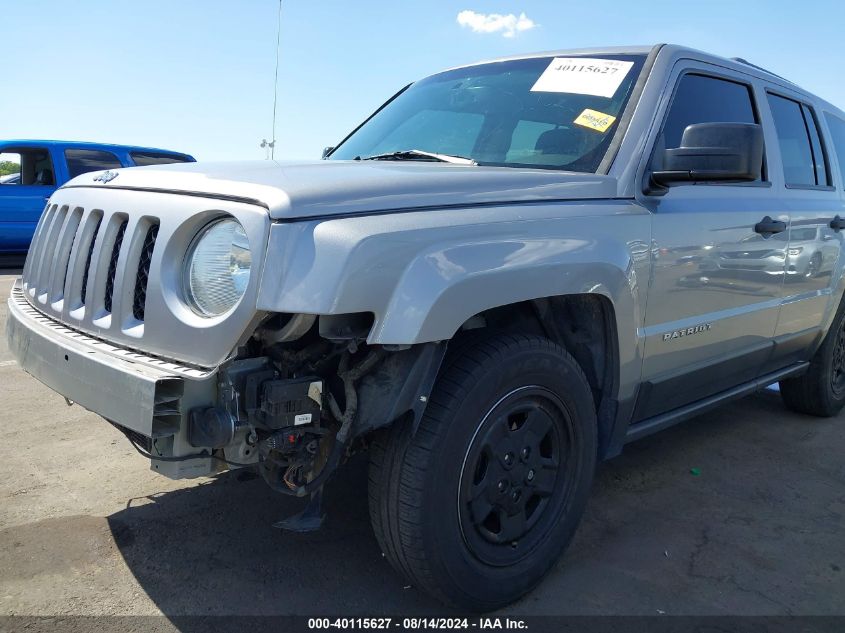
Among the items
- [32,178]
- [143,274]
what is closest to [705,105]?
[143,274]

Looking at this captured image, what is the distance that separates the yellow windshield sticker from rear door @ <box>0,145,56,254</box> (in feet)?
30.7

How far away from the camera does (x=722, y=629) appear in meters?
2.39

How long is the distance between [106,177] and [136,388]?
3.41ft

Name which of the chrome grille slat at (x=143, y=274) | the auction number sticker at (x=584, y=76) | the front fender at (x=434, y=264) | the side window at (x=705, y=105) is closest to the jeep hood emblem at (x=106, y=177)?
the chrome grille slat at (x=143, y=274)

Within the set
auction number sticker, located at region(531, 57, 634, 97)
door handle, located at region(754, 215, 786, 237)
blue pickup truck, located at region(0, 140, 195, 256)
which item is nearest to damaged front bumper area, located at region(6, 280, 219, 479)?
auction number sticker, located at region(531, 57, 634, 97)

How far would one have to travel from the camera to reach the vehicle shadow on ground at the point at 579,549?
248cm

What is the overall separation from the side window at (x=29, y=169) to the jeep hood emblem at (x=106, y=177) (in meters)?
8.81

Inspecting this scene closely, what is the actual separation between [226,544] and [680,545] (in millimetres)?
1799

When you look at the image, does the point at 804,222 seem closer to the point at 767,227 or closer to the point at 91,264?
the point at 767,227

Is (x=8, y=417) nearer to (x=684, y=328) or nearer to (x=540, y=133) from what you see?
(x=540, y=133)

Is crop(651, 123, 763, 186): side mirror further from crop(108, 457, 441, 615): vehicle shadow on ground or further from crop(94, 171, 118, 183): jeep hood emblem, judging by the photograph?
crop(94, 171, 118, 183): jeep hood emblem

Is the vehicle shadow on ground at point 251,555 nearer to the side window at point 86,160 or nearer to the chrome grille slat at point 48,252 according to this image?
the chrome grille slat at point 48,252

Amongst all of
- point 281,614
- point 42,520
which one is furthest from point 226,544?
point 42,520

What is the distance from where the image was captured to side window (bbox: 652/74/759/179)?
10.0 ft
